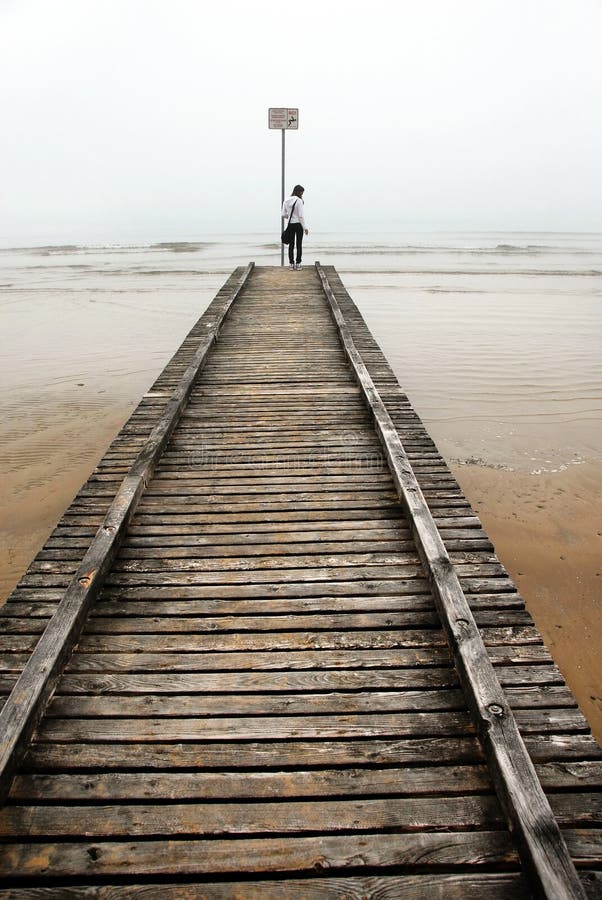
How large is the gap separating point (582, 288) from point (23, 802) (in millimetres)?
27290

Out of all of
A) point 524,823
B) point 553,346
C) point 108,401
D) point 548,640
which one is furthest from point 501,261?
point 524,823

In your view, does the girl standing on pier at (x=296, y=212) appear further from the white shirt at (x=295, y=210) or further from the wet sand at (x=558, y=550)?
the wet sand at (x=558, y=550)

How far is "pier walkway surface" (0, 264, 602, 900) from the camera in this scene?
6.75 feet

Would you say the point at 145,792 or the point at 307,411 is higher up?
the point at 307,411

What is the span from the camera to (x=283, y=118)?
45.4 ft

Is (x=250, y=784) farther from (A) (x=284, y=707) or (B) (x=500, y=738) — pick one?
(B) (x=500, y=738)

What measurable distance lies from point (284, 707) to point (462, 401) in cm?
858

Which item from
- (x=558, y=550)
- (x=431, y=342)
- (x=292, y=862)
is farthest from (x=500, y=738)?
(x=431, y=342)

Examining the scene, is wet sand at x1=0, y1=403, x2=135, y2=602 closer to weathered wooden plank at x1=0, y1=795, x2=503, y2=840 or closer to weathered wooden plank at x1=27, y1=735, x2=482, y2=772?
weathered wooden plank at x1=27, y1=735, x2=482, y2=772

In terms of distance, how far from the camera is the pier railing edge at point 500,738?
189 cm

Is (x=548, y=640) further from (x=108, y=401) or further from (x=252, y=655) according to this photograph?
(x=108, y=401)

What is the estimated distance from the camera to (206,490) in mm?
4699

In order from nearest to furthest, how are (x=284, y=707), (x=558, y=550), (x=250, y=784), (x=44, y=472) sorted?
(x=250, y=784), (x=284, y=707), (x=558, y=550), (x=44, y=472)

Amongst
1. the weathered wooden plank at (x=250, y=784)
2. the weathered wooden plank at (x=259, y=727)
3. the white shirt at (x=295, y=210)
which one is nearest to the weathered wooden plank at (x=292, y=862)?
the weathered wooden plank at (x=250, y=784)
